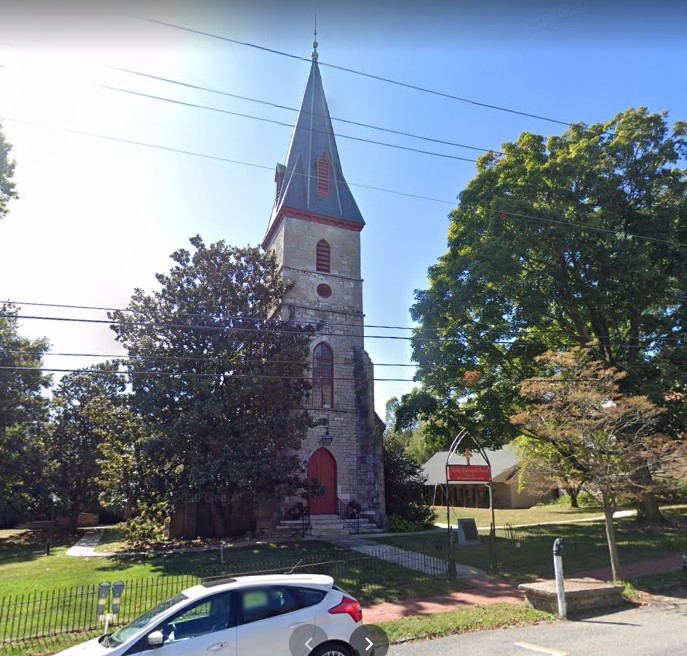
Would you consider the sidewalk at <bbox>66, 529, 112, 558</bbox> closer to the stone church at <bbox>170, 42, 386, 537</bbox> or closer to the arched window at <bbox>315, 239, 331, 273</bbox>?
the stone church at <bbox>170, 42, 386, 537</bbox>

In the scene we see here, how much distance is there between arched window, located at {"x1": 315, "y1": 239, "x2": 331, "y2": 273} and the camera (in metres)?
27.5

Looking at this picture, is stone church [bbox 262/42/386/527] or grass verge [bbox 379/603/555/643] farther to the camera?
stone church [bbox 262/42/386/527]

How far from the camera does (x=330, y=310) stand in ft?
87.2

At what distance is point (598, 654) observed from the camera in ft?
24.3

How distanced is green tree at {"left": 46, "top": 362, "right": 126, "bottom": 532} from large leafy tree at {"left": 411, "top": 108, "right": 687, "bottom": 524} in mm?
18285

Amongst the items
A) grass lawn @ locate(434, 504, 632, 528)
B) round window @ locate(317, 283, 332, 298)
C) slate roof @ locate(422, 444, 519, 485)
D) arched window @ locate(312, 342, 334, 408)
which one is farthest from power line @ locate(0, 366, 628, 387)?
slate roof @ locate(422, 444, 519, 485)

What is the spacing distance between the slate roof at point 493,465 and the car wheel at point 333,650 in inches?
1311

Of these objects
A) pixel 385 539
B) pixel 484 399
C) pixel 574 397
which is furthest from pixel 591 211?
pixel 385 539

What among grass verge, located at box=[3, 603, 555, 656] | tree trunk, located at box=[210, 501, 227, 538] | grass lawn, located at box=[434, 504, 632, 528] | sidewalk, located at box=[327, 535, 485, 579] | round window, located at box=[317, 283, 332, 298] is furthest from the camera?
grass lawn, located at box=[434, 504, 632, 528]

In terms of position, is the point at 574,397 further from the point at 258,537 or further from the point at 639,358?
the point at 258,537

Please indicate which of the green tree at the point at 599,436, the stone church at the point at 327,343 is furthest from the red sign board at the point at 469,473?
the stone church at the point at 327,343

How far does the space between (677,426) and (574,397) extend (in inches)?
370

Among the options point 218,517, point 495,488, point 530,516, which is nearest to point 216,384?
point 218,517

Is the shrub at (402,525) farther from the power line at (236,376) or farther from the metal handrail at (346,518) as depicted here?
the power line at (236,376)
